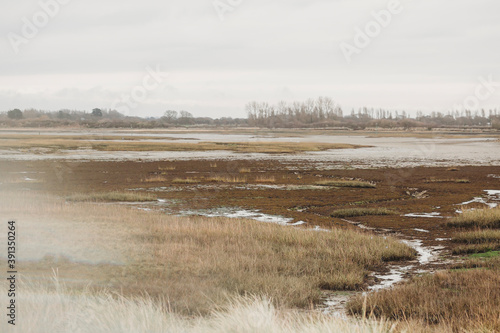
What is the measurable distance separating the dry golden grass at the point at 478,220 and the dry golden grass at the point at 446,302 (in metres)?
7.92

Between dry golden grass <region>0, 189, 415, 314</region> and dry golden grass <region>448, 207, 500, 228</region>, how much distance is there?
5.15 meters

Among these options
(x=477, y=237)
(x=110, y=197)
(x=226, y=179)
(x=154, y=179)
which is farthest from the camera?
(x=226, y=179)

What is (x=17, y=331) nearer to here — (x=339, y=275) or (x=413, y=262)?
(x=339, y=275)

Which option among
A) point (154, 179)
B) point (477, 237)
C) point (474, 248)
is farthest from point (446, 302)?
point (154, 179)

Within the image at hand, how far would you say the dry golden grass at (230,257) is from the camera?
34.2 ft

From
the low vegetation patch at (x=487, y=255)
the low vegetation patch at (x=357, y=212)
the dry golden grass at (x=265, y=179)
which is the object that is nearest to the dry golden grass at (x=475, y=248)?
the low vegetation patch at (x=487, y=255)

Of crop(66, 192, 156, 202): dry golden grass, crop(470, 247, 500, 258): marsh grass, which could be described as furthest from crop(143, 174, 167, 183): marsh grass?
Result: crop(470, 247, 500, 258): marsh grass

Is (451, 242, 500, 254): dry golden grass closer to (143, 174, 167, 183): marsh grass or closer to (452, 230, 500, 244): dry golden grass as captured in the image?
(452, 230, 500, 244): dry golden grass

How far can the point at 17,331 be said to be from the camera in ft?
22.3

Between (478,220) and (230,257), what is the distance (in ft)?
35.8

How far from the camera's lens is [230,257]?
42.9 ft

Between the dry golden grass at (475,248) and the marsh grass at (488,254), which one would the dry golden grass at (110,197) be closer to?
the dry golden grass at (475,248)

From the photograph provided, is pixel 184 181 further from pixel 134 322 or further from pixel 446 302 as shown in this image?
pixel 134 322

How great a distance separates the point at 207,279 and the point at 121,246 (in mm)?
3900
